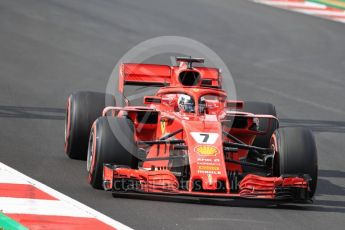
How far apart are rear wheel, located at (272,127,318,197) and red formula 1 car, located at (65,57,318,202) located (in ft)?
0.04

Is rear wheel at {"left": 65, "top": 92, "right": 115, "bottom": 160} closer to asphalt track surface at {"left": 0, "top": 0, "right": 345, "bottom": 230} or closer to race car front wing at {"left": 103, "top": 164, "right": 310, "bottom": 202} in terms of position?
asphalt track surface at {"left": 0, "top": 0, "right": 345, "bottom": 230}

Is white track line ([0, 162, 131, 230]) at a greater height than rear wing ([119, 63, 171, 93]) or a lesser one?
lesser

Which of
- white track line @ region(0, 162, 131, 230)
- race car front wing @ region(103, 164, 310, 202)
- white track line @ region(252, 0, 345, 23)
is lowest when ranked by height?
white track line @ region(0, 162, 131, 230)

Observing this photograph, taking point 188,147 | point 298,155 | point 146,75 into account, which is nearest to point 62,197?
point 188,147

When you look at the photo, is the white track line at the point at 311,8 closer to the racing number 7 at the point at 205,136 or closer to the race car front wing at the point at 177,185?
the racing number 7 at the point at 205,136

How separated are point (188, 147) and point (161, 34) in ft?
52.2

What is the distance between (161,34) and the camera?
93.7 feet

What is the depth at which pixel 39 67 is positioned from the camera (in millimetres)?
23875

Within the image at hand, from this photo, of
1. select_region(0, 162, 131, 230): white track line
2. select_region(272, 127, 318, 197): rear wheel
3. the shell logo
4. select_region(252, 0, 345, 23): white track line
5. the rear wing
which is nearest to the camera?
select_region(0, 162, 131, 230): white track line

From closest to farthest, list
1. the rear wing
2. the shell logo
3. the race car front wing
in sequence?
the race car front wing, the shell logo, the rear wing

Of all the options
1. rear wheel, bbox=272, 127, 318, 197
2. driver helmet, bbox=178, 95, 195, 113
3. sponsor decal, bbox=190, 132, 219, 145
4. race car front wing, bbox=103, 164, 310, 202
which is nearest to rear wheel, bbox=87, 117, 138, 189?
race car front wing, bbox=103, 164, 310, 202

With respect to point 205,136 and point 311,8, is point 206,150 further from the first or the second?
point 311,8

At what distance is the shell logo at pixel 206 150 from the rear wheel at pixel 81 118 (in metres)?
2.39

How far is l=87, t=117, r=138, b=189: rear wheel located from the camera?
1290cm
